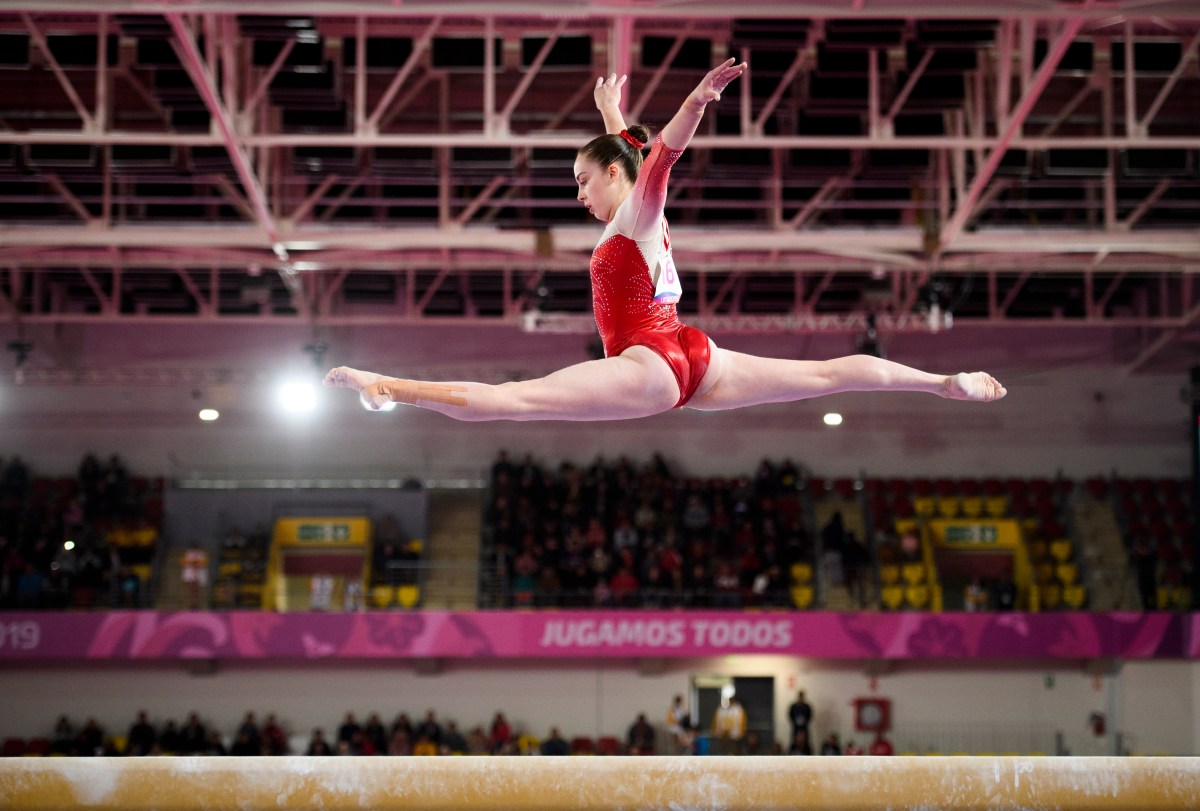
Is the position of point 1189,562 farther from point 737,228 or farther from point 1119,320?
point 737,228

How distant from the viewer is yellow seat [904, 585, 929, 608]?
2048 cm

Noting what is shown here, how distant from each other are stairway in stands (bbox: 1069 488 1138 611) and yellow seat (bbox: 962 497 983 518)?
165 cm

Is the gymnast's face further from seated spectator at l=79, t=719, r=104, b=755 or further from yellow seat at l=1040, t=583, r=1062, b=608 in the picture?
yellow seat at l=1040, t=583, r=1062, b=608

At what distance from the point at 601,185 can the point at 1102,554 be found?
19591 millimetres

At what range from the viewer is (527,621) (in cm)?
1933

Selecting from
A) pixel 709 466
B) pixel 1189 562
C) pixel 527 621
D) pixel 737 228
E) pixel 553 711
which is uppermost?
pixel 737 228

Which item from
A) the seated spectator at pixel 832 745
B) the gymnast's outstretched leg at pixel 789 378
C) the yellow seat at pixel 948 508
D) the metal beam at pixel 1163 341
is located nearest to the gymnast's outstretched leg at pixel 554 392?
the gymnast's outstretched leg at pixel 789 378

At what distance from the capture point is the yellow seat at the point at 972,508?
22188 millimetres

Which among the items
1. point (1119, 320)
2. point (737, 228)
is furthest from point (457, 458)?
point (1119, 320)

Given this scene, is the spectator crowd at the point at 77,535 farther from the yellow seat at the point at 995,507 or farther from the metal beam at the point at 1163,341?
the metal beam at the point at 1163,341

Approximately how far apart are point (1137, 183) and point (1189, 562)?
28.0 ft

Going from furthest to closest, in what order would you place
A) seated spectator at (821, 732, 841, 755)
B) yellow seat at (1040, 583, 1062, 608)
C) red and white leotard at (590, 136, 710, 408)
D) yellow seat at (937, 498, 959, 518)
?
yellow seat at (937, 498, 959, 518)
yellow seat at (1040, 583, 1062, 608)
seated spectator at (821, 732, 841, 755)
red and white leotard at (590, 136, 710, 408)

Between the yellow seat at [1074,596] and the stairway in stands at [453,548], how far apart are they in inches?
394

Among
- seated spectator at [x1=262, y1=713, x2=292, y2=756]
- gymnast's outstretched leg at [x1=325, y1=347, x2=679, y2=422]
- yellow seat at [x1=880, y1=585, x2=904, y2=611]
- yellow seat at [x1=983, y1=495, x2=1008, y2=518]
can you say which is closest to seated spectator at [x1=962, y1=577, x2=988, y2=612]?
yellow seat at [x1=880, y1=585, x2=904, y2=611]
